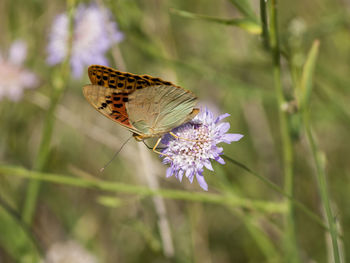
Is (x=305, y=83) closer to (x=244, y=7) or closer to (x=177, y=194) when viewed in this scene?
(x=244, y=7)

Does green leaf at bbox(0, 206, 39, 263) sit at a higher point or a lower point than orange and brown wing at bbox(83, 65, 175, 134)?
lower

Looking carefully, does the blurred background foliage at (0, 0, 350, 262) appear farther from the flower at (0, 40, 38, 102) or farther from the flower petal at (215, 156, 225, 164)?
the flower petal at (215, 156, 225, 164)

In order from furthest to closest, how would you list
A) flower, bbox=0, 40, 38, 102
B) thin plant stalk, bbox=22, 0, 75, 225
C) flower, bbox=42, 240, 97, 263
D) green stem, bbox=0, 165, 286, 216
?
flower, bbox=0, 40, 38, 102 < flower, bbox=42, 240, 97, 263 < thin plant stalk, bbox=22, 0, 75, 225 < green stem, bbox=0, 165, 286, 216

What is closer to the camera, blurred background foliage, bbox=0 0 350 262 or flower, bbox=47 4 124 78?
blurred background foliage, bbox=0 0 350 262

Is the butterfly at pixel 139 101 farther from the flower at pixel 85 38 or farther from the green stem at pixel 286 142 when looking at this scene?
the flower at pixel 85 38

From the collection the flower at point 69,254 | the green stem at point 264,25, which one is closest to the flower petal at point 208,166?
the green stem at point 264,25

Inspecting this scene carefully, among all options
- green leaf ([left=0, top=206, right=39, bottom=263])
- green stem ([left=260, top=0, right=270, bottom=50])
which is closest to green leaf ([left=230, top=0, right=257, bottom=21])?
green stem ([left=260, top=0, right=270, bottom=50])

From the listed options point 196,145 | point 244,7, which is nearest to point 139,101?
point 196,145
